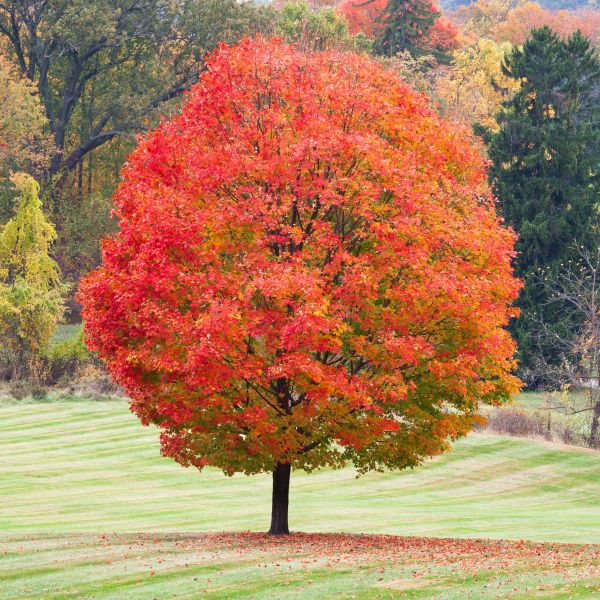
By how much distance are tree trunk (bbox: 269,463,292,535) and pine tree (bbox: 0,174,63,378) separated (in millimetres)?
32442

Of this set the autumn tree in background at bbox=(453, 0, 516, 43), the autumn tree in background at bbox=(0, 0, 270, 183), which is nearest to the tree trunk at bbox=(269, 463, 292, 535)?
the autumn tree in background at bbox=(0, 0, 270, 183)

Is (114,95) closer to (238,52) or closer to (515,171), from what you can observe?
(515,171)

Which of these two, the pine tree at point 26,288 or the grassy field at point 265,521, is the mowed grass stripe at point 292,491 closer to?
the grassy field at point 265,521

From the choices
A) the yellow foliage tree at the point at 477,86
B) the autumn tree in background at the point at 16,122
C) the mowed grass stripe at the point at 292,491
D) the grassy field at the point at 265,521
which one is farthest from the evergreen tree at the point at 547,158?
the autumn tree in background at the point at 16,122

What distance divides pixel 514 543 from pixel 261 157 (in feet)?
29.9

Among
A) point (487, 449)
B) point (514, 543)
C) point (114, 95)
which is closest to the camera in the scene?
point (514, 543)

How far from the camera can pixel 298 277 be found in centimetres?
1789

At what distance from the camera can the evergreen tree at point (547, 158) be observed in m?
60.4

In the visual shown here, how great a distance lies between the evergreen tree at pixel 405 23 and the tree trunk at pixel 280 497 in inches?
2686

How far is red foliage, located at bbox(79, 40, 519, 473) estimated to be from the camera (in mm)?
18422

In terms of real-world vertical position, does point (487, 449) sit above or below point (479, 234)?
below

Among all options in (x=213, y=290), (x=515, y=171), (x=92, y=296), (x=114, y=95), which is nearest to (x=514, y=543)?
(x=213, y=290)

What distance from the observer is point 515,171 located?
6234 cm

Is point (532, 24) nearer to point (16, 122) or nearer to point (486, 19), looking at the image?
point (486, 19)
